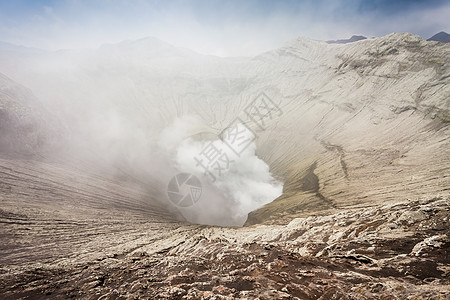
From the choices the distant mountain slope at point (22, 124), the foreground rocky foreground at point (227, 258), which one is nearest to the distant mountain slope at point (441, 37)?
the foreground rocky foreground at point (227, 258)

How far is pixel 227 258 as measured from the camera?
1502 cm

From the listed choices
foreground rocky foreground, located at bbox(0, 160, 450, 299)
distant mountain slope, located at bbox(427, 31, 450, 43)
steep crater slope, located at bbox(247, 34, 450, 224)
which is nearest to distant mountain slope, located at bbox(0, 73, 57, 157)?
foreground rocky foreground, located at bbox(0, 160, 450, 299)

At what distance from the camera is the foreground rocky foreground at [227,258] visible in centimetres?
996

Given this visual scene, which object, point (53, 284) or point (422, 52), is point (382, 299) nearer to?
point (53, 284)

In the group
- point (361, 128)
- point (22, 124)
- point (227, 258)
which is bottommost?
point (227, 258)

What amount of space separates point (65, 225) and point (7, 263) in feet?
25.9

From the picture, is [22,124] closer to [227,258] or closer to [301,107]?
[227,258]

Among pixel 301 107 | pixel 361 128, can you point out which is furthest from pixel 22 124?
pixel 301 107

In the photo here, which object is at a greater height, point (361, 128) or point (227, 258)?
point (361, 128)

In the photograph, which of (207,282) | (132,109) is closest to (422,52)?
(207,282)

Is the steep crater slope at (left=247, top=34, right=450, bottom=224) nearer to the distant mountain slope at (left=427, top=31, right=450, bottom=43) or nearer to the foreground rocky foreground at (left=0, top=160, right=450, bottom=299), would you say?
the foreground rocky foreground at (left=0, top=160, right=450, bottom=299)

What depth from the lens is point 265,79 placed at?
110062 millimetres

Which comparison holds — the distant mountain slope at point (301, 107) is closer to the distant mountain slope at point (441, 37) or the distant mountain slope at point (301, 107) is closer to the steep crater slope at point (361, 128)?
the steep crater slope at point (361, 128)

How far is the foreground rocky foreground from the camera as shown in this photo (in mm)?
9961
